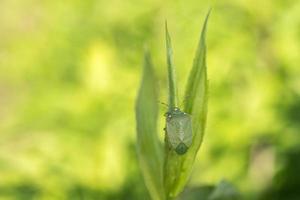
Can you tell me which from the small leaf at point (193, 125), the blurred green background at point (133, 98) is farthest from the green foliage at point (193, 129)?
the blurred green background at point (133, 98)

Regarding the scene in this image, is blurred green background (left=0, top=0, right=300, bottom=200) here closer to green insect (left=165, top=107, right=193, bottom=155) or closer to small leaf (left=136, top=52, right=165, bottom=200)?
small leaf (left=136, top=52, right=165, bottom=200)

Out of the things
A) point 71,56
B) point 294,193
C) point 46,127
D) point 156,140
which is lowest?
point 156,140

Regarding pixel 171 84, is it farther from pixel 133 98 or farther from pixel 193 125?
pixel 133 98

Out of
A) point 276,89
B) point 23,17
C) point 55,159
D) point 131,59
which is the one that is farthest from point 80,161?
point 23,17

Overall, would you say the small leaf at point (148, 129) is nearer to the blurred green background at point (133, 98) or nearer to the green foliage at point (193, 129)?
the green foliage at point (193, 129)

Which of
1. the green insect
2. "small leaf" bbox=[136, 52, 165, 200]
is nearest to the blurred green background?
"small leaf" bbox=[136, 52, 165, 200]

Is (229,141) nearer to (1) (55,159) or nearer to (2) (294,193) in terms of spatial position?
(2) (294,193)
